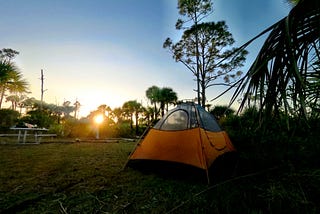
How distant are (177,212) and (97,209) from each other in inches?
30.9

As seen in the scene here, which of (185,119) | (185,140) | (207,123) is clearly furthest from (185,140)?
(207,123)

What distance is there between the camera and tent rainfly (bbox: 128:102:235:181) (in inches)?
104

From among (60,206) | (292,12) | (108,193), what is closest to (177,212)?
(108,193)

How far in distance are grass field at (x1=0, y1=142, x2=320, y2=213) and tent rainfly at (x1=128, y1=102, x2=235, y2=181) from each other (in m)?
0.32

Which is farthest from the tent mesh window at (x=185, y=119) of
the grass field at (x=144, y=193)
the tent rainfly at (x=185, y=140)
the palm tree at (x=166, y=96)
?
the palm tree at (x=166, y=96)

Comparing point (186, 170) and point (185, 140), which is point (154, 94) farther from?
point (186, 170)

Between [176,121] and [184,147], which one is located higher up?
[176,121]

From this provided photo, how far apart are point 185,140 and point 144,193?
110 cm

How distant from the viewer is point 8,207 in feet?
5.41

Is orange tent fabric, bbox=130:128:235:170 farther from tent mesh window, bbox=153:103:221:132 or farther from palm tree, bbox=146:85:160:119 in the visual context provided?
palm tree, bbox=146:85:160:119

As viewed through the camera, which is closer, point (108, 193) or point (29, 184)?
point (108, 193)

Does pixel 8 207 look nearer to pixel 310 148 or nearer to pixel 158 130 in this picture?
pixel 158 130

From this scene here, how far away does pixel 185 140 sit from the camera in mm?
2830

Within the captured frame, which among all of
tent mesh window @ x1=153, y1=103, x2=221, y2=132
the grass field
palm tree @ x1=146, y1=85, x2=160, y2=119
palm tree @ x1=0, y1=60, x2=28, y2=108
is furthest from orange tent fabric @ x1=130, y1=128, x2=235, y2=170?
palm tree @ x1=146, y1=85, x2=160, y2=119
